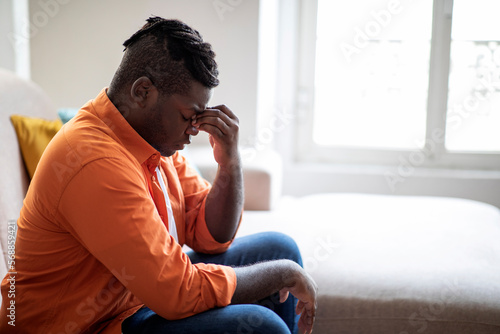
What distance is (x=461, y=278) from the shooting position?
1.46 m

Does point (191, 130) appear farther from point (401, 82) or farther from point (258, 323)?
point (401, 82)

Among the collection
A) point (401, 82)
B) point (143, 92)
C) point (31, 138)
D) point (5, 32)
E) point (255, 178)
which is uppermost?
point (5, 32)

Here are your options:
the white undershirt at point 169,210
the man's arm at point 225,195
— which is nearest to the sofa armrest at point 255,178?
the man's arm at point 225,195

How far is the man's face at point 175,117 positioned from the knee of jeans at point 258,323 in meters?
0.38

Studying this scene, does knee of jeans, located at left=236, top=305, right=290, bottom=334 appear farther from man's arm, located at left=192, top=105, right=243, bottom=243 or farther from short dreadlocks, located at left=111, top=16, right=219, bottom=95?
short dreadlocks, located at left=111, top=16, right=219, bottom=95

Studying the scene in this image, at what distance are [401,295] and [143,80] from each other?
2.97 ft

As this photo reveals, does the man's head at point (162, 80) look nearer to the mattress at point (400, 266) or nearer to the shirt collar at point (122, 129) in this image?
the shirt collar at point (122, 129)

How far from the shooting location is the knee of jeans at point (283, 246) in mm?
1358

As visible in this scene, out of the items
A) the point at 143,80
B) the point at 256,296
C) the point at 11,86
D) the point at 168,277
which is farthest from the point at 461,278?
the point at 11,86

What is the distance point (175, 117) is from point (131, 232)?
0.88ft

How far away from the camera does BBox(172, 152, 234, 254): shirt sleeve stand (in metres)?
1.36

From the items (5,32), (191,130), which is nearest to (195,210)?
(191,130)

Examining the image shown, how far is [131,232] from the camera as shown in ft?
3.03

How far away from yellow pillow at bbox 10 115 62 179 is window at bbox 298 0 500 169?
1.81 metres
